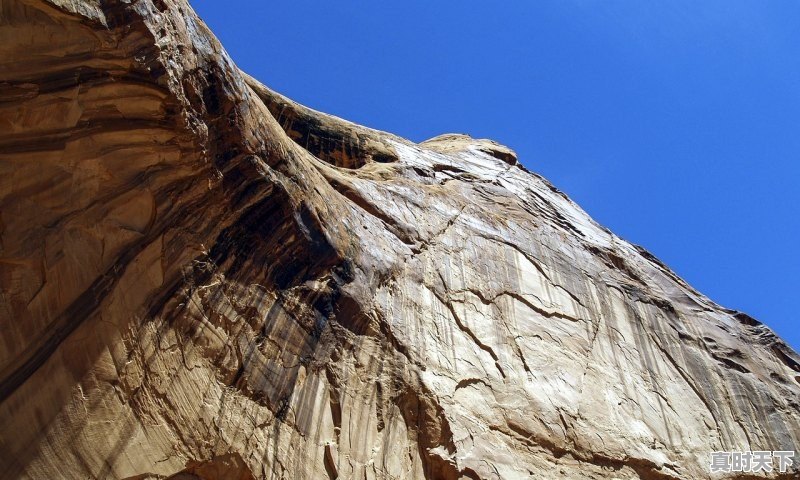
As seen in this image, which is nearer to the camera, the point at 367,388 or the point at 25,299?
the point at 25,299

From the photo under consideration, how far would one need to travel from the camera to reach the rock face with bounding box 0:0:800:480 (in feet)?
25.5

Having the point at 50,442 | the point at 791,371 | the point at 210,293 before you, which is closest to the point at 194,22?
the point at 210,293

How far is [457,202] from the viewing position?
15.3 meters

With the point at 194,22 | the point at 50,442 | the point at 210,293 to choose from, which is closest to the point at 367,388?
the point at 210,293

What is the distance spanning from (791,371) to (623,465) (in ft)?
17.7

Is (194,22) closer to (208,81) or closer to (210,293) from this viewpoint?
(208,81)

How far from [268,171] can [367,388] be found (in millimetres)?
2760

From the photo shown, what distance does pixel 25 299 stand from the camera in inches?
310

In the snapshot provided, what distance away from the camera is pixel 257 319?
31.0 ft

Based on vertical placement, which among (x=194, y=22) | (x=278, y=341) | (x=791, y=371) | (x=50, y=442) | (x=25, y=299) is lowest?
(x=50, y=442)

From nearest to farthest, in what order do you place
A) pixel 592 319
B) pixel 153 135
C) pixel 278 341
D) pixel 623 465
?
pixel 153 135
pixel 278 341
pixel 623 465
pixel 592 319

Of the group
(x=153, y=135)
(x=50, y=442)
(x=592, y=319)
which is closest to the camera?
(x=50, y=442)

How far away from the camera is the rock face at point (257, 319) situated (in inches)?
306

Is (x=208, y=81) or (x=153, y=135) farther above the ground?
(x=208, y=81)
